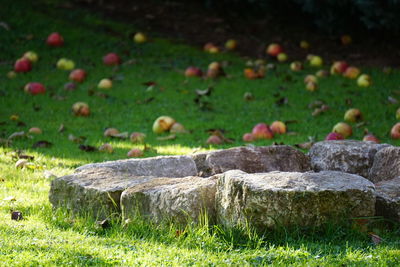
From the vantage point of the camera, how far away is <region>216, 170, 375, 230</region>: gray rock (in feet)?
11.4

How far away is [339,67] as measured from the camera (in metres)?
→ 9.67

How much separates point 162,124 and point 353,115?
2.29 m

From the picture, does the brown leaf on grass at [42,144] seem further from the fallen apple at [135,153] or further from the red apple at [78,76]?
the red apple at [78,76]

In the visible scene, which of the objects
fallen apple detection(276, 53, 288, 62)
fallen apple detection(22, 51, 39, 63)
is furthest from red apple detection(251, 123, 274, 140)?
fallen apple detection(22, 51, 39, 63)

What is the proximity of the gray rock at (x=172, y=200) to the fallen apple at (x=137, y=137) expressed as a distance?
284 cm

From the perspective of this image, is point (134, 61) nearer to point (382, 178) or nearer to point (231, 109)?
point (231, 109)

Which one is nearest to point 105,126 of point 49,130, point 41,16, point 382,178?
point 49,130

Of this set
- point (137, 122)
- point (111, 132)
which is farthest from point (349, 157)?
point (137, 122)

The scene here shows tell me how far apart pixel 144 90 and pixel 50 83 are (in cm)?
148

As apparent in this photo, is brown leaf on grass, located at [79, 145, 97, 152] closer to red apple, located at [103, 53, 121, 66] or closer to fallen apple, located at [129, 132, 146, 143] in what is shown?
fallen apple, located at [129, 132, 146, 143]

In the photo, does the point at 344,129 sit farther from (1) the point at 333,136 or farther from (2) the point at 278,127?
(2) the point at 278,127

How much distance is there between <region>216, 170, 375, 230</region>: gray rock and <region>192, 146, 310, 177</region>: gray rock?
103 centimetres

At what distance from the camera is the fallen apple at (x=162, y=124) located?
723 cm

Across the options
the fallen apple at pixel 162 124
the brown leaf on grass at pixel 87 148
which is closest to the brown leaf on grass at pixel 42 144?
the brown leaf on grass at pixel 87 148
